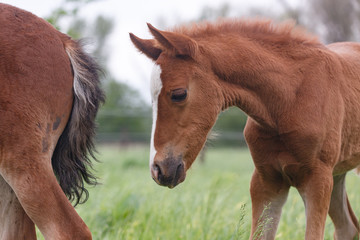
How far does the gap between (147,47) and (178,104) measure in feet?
1.55

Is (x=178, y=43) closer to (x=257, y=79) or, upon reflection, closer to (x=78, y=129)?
(x=257, y=79)

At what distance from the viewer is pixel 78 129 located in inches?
105

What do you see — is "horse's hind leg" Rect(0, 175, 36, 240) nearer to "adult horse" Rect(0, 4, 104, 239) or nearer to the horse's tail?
"adult horse" Rect(0, 4, 104, 239)

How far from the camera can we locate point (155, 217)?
13.4ft

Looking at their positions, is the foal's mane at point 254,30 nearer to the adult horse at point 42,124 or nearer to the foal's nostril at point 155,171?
the adult horse at point 42,124

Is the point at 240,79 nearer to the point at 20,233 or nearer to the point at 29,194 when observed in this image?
the point at 29,194

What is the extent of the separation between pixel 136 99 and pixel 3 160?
90.8ft

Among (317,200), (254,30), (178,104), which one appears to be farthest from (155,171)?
(254,30)

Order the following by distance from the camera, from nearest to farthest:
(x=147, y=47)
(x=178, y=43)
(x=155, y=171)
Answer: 1. (x=155, y=171)
2. (x=178, y=43)
3. (x=147, y=47)

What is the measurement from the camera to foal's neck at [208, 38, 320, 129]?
9.22 feet

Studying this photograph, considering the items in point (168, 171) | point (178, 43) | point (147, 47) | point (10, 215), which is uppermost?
point (178, 43)

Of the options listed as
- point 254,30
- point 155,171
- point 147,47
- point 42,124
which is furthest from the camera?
point 254,30

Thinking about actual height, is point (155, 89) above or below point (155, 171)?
above

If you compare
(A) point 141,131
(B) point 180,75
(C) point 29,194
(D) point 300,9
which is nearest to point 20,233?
(C) point 29,194
